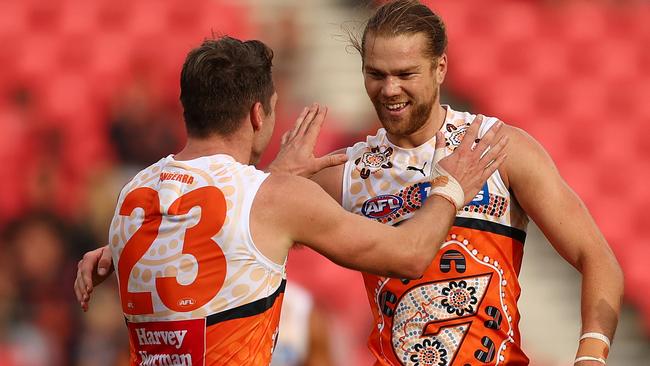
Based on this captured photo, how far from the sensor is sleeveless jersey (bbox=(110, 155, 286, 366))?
3.35 meters

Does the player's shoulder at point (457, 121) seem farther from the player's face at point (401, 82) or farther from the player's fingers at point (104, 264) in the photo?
the player's fingers at point (104, 264)

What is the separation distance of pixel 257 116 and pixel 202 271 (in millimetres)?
560

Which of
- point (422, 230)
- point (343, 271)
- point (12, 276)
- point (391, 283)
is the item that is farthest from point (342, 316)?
point (422, 230)

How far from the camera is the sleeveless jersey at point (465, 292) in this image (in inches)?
155

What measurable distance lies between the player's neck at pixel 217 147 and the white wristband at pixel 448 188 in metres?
0.67

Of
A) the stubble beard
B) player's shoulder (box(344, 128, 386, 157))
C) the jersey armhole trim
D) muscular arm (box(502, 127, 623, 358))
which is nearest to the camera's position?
the jersey armhole trim

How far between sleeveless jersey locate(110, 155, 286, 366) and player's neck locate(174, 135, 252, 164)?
0.05 metres

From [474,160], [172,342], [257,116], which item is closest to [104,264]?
[172,342]

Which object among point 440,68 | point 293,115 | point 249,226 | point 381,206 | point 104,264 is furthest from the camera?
point 293,115

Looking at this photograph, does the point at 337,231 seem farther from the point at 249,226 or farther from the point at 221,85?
the point at 221,85

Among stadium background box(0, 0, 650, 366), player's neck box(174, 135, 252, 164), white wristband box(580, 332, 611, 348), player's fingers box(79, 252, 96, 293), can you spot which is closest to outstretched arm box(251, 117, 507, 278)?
player's neck box(174, 135, 252, 164)

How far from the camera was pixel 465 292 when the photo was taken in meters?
3.93

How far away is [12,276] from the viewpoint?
314 inches

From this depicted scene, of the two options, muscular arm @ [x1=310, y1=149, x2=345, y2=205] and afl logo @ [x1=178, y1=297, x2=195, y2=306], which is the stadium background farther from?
afl logo @ [x1=178, y1=297, x2=195, y2=306]
